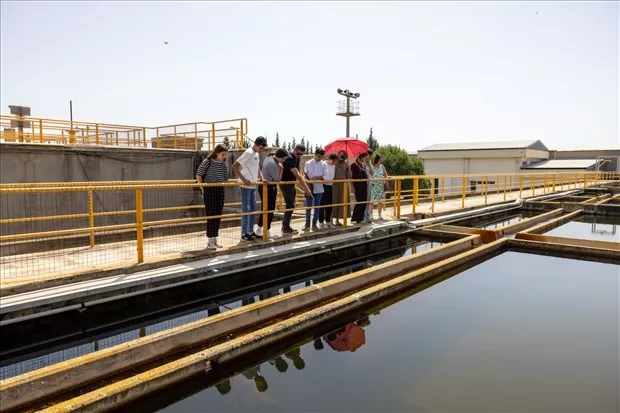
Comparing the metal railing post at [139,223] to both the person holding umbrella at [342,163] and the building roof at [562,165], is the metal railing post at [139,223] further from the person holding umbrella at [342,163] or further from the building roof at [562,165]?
the building roof at [562,165]

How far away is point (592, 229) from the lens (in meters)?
13.5

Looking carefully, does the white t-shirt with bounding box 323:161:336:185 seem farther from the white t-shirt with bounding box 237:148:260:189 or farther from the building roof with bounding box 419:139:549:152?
the building roof with bounding box 419:139:549:152

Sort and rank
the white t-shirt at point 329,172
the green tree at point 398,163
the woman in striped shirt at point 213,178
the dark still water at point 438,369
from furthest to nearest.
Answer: the green tree at point 398,163 < the white t-shirt at point 329,172 < the woman in striped shirt at point 213,178 < the dark still water at point 438,369

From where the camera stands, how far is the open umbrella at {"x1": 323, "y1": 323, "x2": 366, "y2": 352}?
459 centimetres

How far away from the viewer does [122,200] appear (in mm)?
13102

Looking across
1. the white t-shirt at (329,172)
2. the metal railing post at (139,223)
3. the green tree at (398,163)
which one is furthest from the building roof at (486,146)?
the metal railing post at (139,223)

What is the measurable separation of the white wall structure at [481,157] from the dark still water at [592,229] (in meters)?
20.1

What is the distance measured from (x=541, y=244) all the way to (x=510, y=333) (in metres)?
4.58

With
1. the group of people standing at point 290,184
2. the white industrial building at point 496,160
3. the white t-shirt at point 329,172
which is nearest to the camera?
the group of people standing at point 290,184

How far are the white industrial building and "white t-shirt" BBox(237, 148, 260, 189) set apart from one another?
3127 cm

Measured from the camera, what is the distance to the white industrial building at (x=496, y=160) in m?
38.2

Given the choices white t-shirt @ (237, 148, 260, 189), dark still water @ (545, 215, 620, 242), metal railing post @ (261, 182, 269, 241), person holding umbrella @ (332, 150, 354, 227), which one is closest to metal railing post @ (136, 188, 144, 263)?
white t-shirt @ (237, 148, 260, 189)

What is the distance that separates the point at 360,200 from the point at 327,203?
817 millimetres

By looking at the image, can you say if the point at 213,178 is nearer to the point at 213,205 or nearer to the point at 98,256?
the point at 213,205
